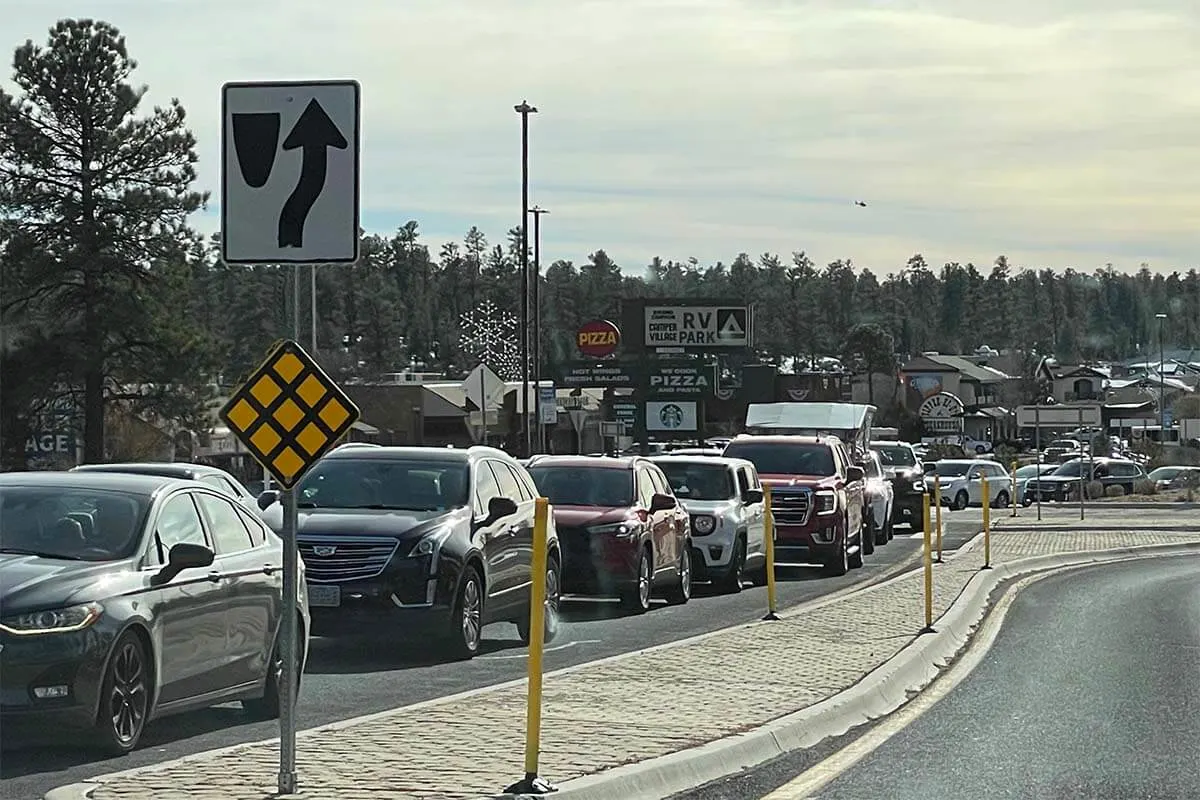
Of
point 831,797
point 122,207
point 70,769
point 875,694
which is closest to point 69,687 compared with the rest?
point 70,769

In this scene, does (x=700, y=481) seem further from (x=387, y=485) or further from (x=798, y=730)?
(x=798, y=730)

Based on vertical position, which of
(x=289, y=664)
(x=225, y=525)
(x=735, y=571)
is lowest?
(x=735, y=571)

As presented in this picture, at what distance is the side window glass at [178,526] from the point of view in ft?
36.2

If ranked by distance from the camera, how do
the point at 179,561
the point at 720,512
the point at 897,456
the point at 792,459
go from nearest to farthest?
the point at 179,561 → the point at 720,512 → the point at 792,459 → the point at 897,456

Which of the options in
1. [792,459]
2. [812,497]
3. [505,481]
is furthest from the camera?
Answer: [792,459]

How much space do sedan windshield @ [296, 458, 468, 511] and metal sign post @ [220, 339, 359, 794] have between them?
802 centimetres

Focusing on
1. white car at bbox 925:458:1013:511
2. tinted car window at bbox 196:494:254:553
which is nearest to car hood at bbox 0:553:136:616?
tinted car window at bbox 196:494:254:553

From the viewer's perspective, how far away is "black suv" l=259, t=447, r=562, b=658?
50.4ft

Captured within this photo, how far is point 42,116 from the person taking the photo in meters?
52.0

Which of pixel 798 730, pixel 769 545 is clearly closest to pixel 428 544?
pixel 769 545

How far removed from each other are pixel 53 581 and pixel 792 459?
67.6ft

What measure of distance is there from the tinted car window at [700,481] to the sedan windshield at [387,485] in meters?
8.76

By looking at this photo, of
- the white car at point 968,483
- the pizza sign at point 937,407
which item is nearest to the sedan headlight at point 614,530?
A: the white car at point 968,483

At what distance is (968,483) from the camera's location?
57219 mm
